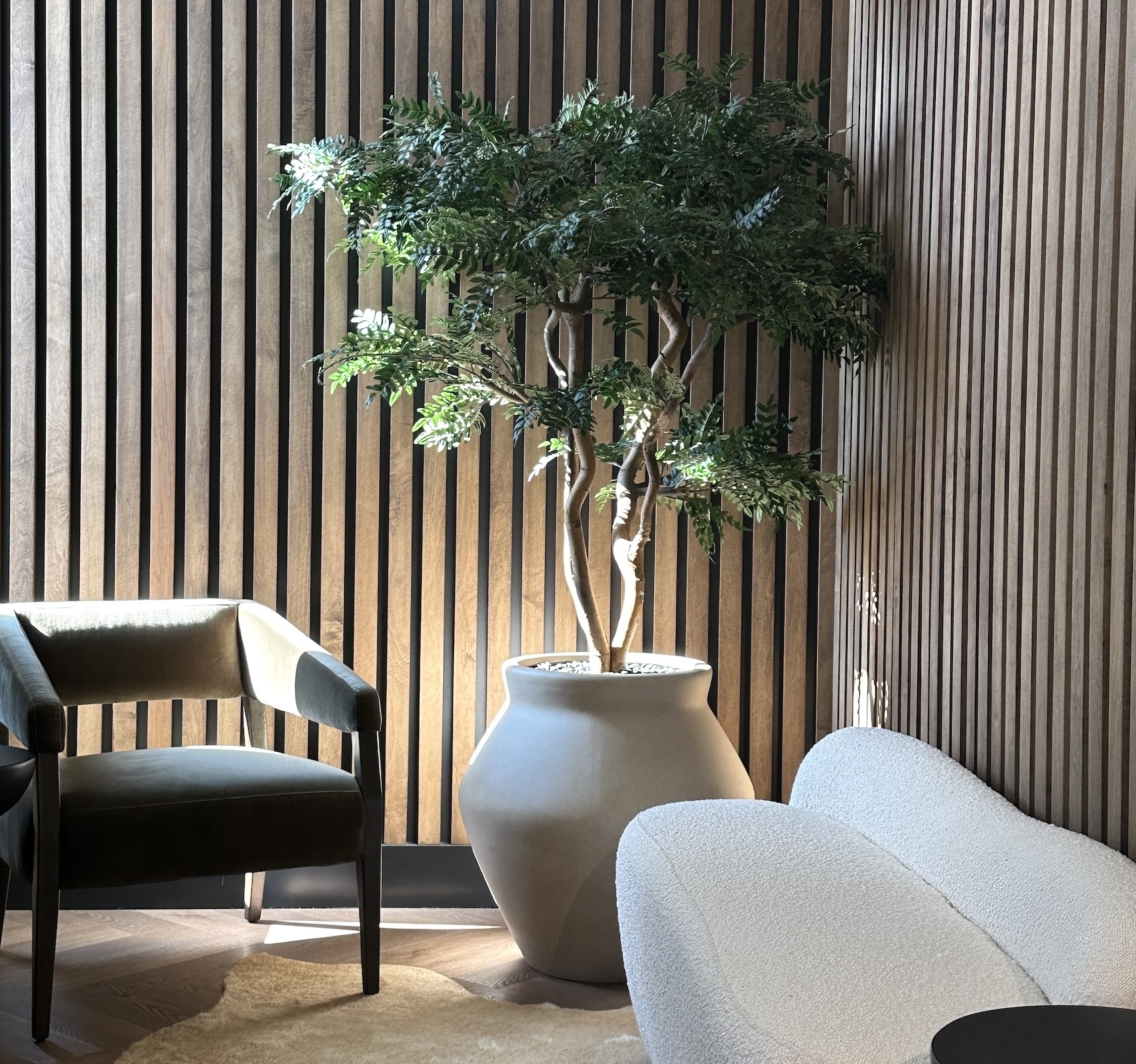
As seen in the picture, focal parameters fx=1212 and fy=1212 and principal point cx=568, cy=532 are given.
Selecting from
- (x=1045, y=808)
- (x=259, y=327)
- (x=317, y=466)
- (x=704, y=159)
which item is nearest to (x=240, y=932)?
(x=317, y=466)

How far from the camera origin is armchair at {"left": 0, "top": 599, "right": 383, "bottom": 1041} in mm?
2521

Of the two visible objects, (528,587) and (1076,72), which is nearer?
(1076,72)

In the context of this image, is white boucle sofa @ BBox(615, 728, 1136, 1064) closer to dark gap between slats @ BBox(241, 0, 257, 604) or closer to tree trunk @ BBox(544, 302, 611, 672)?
tree trunk @ BBox(544, 302, 611, 672)

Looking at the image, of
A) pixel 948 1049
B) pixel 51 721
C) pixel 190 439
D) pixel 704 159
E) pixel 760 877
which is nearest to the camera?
pixel 948 1049

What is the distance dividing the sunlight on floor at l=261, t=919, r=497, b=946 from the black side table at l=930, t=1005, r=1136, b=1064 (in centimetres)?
212

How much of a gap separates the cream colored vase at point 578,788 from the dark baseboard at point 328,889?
54cm

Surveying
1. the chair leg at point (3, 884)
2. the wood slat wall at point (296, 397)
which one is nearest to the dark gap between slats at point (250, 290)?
the wood slat wall at point (296, 397)

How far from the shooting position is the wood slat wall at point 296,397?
346 cm

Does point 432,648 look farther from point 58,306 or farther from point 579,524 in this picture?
point 58,306

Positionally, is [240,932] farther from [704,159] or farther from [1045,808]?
→ [704,159]

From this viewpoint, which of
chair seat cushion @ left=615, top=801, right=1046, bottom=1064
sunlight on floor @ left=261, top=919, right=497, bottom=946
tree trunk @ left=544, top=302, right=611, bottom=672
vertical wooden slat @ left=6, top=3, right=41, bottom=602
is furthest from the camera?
vertical wooden slat @ left=6, top=3, right=41, bottom=602

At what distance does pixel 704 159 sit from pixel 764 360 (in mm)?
814

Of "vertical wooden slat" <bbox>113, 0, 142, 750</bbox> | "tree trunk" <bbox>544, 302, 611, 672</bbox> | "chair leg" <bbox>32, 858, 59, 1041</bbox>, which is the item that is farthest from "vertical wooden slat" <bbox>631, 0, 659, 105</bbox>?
"chair leg" <bbox>32, 858, 59, 1041</bbox>

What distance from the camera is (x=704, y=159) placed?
115 inches
